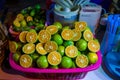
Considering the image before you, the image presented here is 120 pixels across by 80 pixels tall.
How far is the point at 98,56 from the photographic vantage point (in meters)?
0.73

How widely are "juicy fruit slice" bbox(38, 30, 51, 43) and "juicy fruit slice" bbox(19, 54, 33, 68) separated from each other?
8 cm

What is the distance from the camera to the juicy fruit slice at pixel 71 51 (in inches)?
27.5

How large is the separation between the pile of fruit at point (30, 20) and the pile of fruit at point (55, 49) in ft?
0.27

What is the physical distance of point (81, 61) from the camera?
27.3 inches

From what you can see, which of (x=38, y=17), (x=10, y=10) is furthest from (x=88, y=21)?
(x=10, y=10)

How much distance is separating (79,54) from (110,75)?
0.63ft

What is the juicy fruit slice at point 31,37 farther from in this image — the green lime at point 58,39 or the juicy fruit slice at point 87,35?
the juicy fruit slice at point 87,35

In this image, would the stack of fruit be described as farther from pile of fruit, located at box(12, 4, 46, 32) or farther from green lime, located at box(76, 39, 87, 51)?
green lime, located at box(76, 39, 87, 51)

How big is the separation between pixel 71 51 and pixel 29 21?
0.28m

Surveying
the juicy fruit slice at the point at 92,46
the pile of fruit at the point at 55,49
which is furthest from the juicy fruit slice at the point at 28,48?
the juicy fruit slice at the point at 92,46

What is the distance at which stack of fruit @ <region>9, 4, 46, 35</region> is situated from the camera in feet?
2.75

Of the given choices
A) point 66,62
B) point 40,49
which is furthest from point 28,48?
point 66,62

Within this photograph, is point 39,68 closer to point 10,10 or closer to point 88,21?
point 88,21

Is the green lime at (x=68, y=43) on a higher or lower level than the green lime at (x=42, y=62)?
higher
